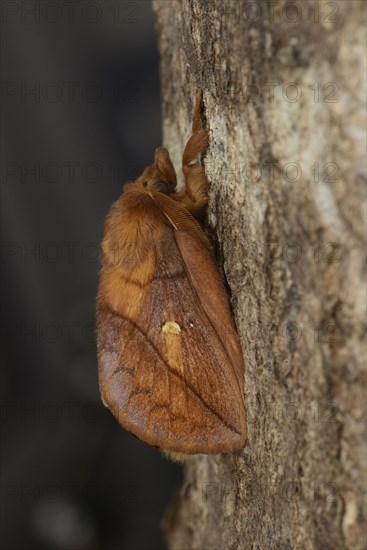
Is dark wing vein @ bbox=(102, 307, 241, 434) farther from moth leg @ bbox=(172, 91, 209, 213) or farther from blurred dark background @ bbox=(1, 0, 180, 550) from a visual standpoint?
blurred dark background @ bbox=(1, 0, 180, 550)

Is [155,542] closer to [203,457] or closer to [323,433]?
[203,457]

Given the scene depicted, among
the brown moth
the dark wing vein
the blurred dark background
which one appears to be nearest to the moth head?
the brown moth

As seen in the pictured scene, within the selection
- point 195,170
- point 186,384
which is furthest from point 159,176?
point 186,384

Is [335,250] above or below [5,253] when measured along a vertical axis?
above

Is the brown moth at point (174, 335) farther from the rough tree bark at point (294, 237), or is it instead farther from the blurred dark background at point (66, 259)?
the blurred dark background at point (66, 259)

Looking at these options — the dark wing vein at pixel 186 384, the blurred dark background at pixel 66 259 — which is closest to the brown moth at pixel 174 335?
the dark wing vein at pixel 186 384

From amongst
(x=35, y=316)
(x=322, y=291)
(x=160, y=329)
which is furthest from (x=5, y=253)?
(x=322, y=291)
